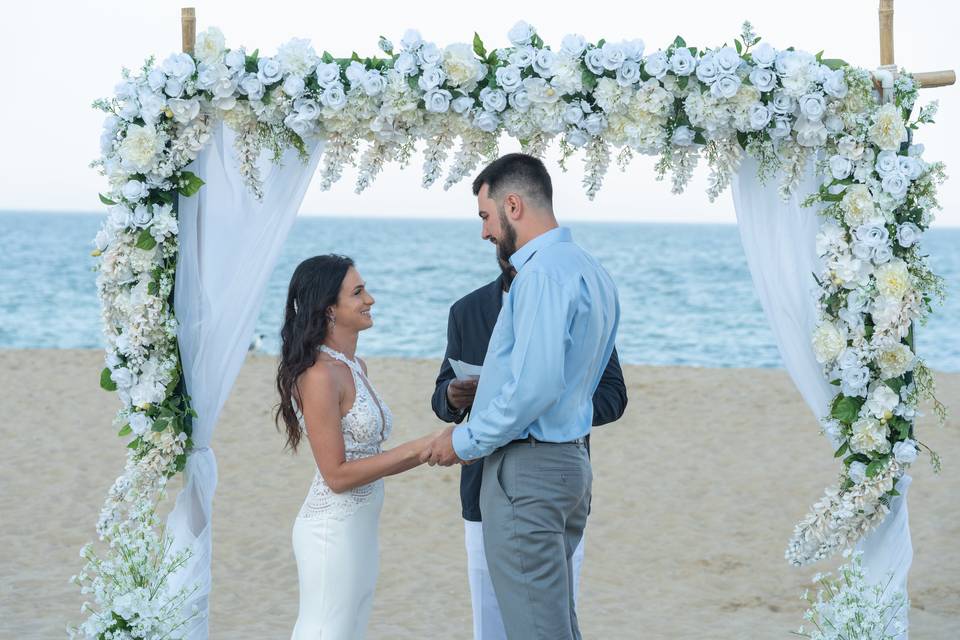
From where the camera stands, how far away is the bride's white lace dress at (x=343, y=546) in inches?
150

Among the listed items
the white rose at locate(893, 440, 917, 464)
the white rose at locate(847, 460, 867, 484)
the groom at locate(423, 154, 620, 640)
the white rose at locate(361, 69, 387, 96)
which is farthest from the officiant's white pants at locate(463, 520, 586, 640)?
the white rose at locate(361, 69, 387, 96)

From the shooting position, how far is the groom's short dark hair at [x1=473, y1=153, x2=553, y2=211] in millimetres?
3645

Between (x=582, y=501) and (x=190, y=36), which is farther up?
(x=190, y=36)

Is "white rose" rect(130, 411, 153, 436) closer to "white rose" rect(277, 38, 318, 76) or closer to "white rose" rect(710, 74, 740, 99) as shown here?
"white rose" rect(277, 38, 318, 76)

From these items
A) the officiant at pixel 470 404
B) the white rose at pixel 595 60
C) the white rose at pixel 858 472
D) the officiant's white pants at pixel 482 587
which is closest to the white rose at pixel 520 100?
the white rose at pixel 595 60

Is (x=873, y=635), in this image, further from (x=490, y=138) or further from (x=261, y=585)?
(x=261, y=585)

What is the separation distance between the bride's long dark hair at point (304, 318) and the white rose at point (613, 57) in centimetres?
124

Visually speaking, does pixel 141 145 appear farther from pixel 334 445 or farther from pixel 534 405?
pixel 534 405

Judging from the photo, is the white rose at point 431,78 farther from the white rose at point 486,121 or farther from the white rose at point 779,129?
the white rose at point 779,129

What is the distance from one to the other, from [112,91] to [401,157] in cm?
118

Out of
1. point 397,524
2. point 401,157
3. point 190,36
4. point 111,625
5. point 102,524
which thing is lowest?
point 397,524

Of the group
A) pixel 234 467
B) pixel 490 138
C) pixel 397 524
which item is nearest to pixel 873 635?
pixel 490 138

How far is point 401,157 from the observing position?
14.6 feet

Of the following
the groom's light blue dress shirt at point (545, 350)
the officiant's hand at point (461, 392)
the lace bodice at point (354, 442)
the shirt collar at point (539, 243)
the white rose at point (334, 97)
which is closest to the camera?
the groom's light blue dress shirt at point (545, 350)
